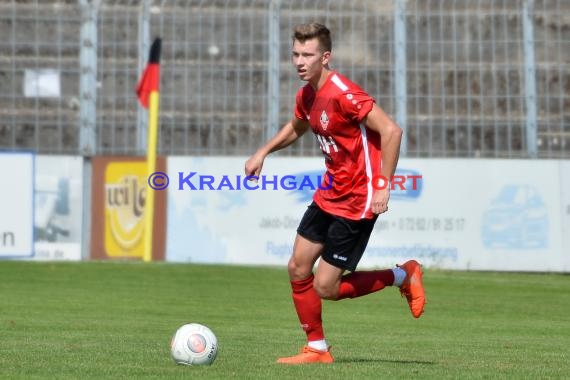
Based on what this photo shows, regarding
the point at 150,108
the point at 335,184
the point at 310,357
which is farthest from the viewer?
the point at 150,108

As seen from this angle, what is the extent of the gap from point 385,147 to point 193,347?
180 cm

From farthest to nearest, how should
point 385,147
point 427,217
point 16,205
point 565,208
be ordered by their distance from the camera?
point 427,217 < point 565,208 < point 16,205 < point 385,147

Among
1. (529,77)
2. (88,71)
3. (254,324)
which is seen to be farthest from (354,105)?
(88,71)

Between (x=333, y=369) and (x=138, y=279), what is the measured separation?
13.4 meters

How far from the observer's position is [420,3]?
26.1 meters

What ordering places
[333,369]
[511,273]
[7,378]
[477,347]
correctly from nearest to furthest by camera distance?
1. [7,378]
2. [333,369]
3. [477,347]
4. [511,273]

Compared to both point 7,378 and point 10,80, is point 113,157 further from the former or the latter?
point 7,378

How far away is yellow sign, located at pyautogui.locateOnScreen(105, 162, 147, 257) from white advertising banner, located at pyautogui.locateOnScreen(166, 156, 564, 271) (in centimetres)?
80

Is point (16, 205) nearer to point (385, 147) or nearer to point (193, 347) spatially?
point (193, 347)

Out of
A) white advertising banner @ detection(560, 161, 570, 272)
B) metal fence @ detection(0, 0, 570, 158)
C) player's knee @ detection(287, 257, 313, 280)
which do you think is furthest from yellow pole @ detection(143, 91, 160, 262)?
player's knee @ detection(287, 257, 313, 280)

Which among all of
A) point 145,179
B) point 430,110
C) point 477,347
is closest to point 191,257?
point 145,179

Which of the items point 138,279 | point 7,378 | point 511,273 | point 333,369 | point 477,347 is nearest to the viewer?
point 7,378

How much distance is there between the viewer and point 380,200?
8.89 m

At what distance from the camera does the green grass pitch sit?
347 inches
